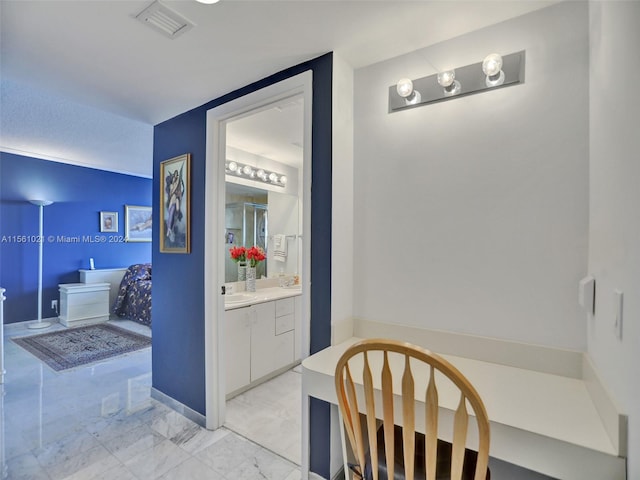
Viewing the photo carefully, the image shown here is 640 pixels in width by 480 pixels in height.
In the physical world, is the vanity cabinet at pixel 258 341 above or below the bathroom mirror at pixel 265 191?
below

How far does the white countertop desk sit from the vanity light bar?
251cm

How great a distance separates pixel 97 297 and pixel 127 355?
1.98m

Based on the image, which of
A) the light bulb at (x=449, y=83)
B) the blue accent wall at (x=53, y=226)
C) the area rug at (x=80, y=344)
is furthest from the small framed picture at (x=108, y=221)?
the light bulb at (x=449, y=83)

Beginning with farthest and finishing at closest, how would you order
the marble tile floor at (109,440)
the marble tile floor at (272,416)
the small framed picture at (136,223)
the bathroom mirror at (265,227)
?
the small framed picture at (136,223) < the bathroom mirror at (265,227) < the marble tile floor at (272,416) < the marble tile floor at (109,440)

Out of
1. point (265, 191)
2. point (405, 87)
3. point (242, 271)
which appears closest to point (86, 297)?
point (242, 271)

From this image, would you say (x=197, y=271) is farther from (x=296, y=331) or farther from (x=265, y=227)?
(x=265, y=227)

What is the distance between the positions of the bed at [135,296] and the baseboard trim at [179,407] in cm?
254

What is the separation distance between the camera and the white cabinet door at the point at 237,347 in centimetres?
253

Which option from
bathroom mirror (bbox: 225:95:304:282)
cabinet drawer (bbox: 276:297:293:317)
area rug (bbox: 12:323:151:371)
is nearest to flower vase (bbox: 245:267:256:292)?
bathroom mirror (bbox: 225:95:304:282)

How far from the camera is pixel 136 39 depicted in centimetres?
151

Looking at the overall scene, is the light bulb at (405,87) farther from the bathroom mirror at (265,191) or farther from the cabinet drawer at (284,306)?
the cabinet drawer at (284,306)

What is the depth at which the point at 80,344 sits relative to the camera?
12.8 feet

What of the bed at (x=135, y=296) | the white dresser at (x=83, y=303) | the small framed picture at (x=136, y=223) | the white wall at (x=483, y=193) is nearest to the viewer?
the white wall at (x=483, y=193)

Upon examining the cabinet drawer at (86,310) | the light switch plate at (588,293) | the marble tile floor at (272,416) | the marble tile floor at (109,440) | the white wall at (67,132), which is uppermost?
the white wall at (67,132)
